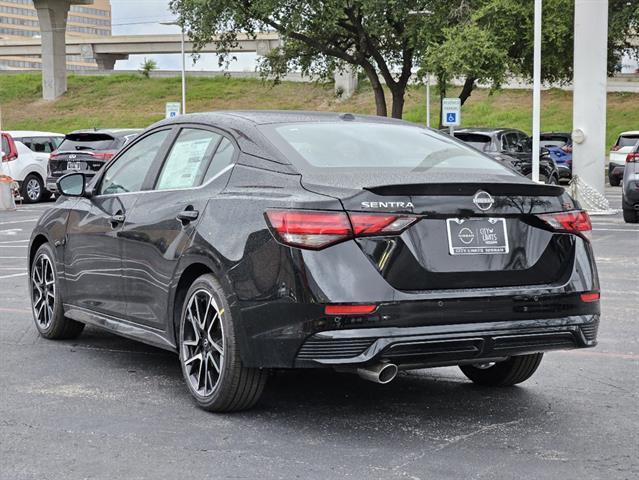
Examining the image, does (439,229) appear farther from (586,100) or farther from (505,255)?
(586,100)

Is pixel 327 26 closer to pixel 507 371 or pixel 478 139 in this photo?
pixel 478 139

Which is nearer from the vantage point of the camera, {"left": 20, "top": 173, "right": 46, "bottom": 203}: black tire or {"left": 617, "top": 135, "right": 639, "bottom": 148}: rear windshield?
{"left": 20, "top": 173, "right": 46, "bottom": 203}: black tire

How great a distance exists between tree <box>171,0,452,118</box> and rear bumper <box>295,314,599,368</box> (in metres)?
→ 32.9

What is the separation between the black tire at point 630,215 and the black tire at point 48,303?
13.3m

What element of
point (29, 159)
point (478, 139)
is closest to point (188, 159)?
point (478, 139)

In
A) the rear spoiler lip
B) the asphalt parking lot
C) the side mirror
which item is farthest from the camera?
the side mirror

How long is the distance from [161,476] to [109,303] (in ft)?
7.84

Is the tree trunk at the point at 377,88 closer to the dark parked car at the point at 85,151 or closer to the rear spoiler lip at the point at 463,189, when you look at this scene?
the dark parked car at the point at 85,151

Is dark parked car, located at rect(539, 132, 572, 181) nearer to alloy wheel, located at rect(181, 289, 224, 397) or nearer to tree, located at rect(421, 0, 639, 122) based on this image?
tree, located at rect(421, 0, 639, 122)

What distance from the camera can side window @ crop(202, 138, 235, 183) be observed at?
575 cm

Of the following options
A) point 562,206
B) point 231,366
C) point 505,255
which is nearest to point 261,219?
point 231,366

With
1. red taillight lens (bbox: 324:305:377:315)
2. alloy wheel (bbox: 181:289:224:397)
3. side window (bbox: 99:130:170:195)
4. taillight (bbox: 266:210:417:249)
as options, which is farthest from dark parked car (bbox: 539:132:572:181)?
red taillight lens (bbox: 324:305:377:315)

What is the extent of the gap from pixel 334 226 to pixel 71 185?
297 centimetres

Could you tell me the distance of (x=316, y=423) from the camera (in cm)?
532
